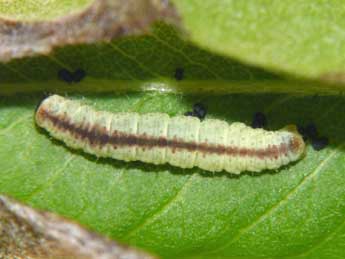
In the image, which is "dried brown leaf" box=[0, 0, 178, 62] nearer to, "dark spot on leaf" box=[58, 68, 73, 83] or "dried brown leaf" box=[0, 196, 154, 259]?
"dark spot on leaf" box=[58, 68, 73, 83]

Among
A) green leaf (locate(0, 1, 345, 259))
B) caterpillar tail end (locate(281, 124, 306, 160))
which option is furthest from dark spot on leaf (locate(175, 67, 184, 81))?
caterpillar tail end (locate(281, 124, 306, 160))

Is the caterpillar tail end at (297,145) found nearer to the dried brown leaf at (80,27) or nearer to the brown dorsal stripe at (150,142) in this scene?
the brown dorsal stripe at (150,142)

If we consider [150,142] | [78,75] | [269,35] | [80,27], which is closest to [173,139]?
[150,142]

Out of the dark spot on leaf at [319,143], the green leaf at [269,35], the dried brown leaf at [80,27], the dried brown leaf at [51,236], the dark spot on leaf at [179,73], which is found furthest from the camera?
the dark spot on leaf at [319,143]

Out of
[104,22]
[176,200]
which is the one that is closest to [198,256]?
[176,200]

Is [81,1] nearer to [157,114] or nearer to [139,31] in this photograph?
[139,31]

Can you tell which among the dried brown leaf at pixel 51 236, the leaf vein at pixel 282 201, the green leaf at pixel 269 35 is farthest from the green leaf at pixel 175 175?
the green leaf at pixel 269 35

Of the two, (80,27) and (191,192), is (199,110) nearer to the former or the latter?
(191,192)
